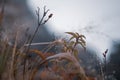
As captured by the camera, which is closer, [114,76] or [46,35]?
[114,76]

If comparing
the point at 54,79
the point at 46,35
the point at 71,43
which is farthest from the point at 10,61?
the point at 46,35

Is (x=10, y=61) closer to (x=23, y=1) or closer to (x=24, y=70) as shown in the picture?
(x=24, y=70)

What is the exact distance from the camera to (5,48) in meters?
1.71

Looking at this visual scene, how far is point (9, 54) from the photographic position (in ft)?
5.62

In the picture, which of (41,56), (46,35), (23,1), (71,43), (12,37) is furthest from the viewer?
(23,1)

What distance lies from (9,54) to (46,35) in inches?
153

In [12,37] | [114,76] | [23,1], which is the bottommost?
[114,76]

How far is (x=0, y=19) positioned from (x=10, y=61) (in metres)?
0.20

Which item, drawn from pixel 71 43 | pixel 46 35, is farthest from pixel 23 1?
pixel 71 43

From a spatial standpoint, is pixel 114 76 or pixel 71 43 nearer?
pixel 71 43

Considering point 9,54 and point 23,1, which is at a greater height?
point 23,1

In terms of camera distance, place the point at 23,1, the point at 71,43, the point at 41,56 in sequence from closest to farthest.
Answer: the point at 41,56 < the point at 71,43 < the point at 23,1

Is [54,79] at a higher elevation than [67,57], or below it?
below

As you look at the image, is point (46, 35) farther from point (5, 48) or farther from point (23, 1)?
point (5, 48)
